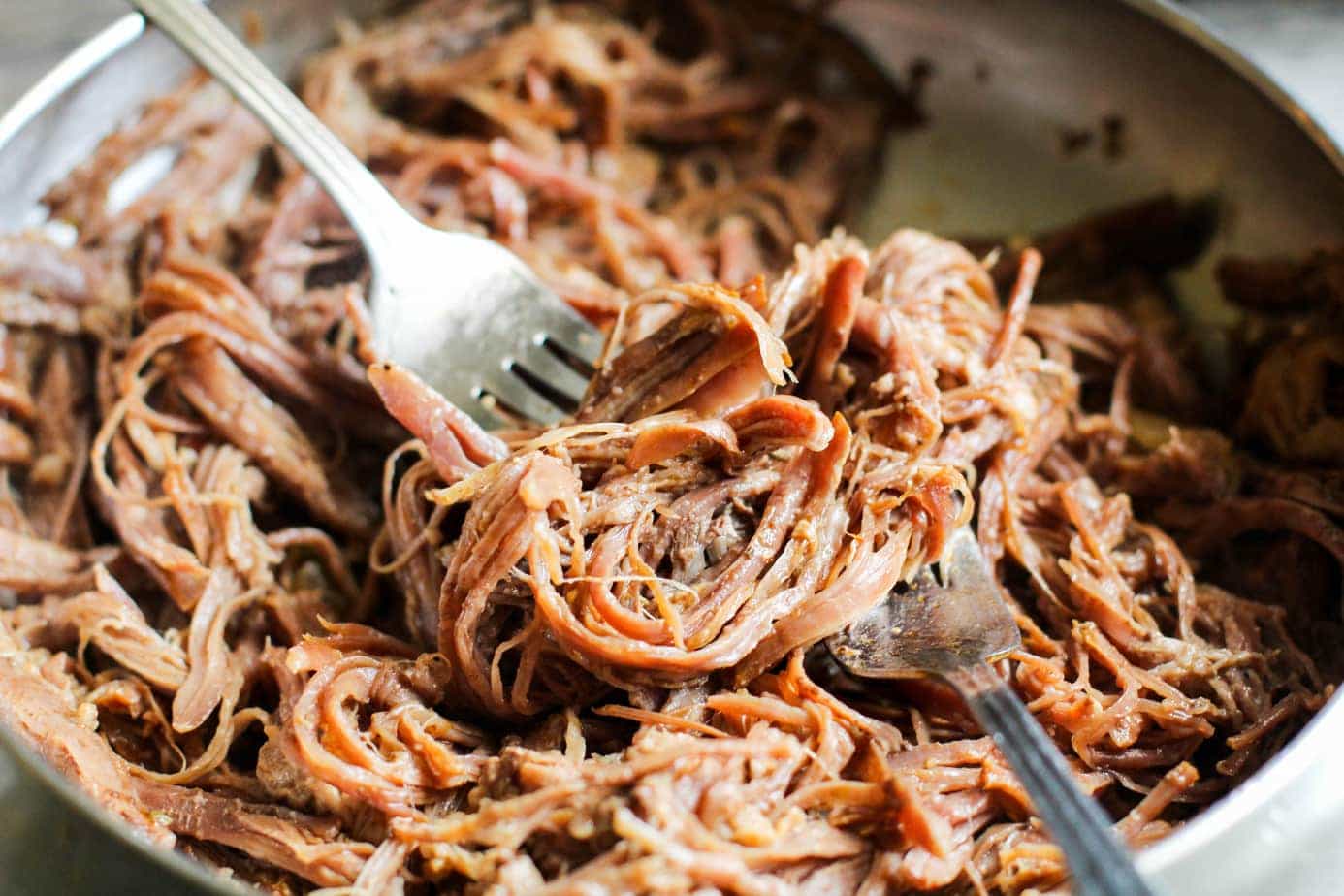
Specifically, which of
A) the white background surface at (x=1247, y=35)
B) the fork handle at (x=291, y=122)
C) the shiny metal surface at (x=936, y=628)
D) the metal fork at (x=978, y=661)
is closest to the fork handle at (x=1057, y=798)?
the metal fork at (x=978, y=661)

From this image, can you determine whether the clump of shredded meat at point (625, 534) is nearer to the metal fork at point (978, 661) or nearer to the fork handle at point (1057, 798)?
the metal fork at point (978, 661)

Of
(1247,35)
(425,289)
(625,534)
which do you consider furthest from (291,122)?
(1247,35)

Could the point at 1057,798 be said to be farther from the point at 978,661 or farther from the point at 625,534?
the point at 625,534

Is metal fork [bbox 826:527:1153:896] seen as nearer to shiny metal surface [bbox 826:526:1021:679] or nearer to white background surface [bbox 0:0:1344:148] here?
shiny metal surface [bbox 826:526:1021:679]

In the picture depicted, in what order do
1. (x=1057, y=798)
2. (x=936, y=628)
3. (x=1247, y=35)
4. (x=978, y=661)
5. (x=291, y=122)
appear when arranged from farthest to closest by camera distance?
(x=1247, y=35) < (x=291, y=122) < (x=936, y=628) < (x=978, y=661) < (x=1057, y=798)

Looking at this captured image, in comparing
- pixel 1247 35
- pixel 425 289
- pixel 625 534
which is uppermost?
pixel 1247 35

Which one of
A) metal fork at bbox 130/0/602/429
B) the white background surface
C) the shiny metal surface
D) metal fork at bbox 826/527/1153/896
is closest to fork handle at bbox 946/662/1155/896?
metal fork at bbox 826/527/1153/896

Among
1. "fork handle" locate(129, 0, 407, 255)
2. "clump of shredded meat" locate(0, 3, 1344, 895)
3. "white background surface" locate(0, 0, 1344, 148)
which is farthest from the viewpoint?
"white background surface" locate(0, 0, 1344, 148)
